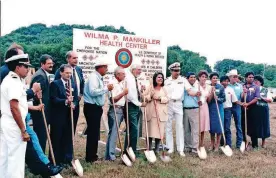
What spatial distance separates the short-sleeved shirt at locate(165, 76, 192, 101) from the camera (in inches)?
319

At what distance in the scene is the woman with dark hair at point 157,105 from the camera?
7758 mm

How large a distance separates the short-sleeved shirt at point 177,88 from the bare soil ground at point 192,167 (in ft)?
4.32

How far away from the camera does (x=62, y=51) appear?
50.1m

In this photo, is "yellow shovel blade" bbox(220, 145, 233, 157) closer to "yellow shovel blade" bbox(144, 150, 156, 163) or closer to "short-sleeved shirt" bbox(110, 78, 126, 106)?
"yellow shovel blade" bbox(144, 150, 156, 163)

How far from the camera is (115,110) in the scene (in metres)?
7.24

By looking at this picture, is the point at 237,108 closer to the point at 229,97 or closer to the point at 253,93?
the point at 229,97

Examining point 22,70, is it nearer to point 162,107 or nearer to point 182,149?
point 162,107

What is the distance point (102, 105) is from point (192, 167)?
213cm

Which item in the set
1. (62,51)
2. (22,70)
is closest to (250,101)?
(22,70)

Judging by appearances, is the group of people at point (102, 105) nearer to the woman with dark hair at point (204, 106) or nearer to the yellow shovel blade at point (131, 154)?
the woman with dark hair at point (204, 106)

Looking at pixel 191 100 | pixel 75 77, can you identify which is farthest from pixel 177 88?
pixel 75 77

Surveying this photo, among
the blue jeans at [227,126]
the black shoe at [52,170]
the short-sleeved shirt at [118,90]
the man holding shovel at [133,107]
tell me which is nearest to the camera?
the black shoe at [52,170]

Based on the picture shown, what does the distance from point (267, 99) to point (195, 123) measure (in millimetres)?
2270

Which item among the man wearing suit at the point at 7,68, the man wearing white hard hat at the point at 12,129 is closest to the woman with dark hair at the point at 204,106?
the man wearing suit at the point at 7,68
